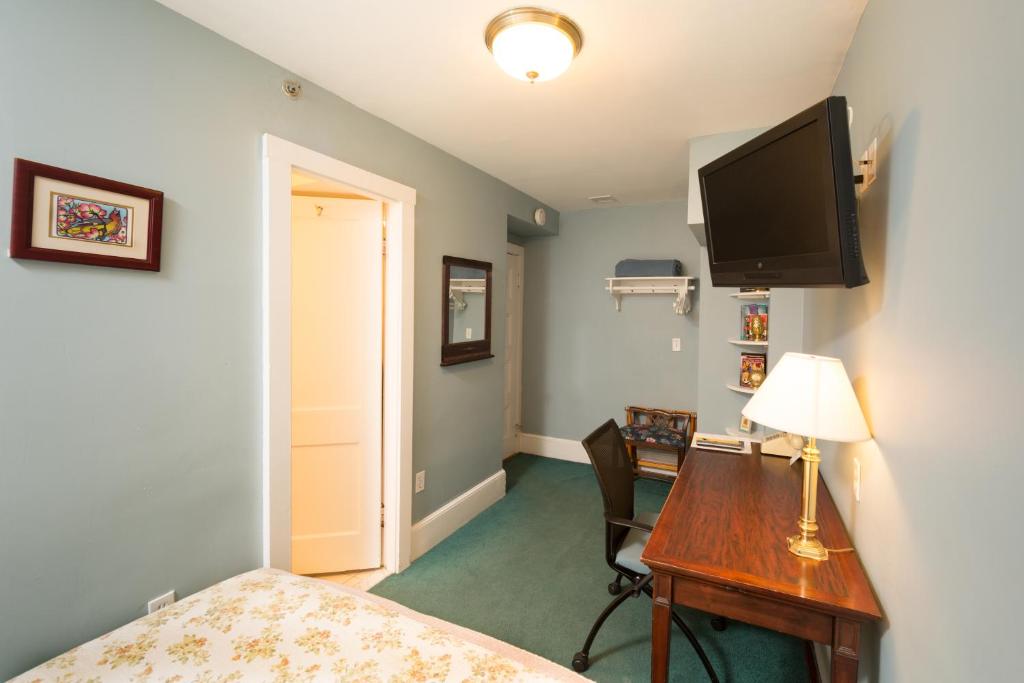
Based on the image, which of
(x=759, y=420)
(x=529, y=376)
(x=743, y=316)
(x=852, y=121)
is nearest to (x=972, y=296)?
(x=759, y=420)

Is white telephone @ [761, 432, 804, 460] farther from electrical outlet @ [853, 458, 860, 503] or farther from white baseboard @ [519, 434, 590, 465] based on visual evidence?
white baseboard @ [519, 434, 590, 465]

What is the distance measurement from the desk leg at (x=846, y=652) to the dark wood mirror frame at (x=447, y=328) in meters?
2.35

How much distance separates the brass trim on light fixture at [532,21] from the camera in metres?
1.57

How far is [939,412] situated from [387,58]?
6.93ft

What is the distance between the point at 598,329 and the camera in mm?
4637

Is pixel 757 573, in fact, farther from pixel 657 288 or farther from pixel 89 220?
pixel 657 288

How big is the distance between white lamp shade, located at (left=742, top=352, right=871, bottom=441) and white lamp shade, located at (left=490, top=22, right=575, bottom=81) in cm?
132

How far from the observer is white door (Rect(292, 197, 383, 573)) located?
8.54 feet

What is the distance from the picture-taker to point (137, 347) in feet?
5.10

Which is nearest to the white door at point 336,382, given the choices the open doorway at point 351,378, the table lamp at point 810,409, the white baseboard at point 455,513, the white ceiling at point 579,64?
the open doorway at point 351,378

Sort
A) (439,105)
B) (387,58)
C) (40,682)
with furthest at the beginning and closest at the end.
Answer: (439,105), (387,58), (40,682)

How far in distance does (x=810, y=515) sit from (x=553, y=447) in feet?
11.8

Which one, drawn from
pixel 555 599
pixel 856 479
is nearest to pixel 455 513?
pixel 555 599

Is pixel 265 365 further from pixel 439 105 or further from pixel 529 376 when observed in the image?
pixel 529 376
